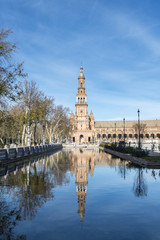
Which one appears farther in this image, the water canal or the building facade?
the building facade

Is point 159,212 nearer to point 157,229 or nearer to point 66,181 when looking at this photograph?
point 157,229

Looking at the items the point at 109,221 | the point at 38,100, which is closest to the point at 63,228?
the point at 109,221

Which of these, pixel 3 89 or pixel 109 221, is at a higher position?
pixel 3 89

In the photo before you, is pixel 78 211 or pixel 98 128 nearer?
pixel 78 211

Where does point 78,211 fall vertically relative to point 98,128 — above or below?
below

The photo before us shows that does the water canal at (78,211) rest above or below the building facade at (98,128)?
below

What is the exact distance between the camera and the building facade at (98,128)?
142 m

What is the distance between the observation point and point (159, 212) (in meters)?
8.19

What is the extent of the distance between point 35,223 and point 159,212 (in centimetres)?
396

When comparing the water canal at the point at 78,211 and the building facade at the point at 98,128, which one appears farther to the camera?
the building facade at the point at 98,128

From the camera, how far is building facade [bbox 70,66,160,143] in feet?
468

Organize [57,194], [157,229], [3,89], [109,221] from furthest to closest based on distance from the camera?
1. [3,89]
2. [57,194]
3. [109,221]
4. [157,229]

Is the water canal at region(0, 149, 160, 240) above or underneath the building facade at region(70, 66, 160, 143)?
underneath

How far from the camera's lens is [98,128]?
166 meters
